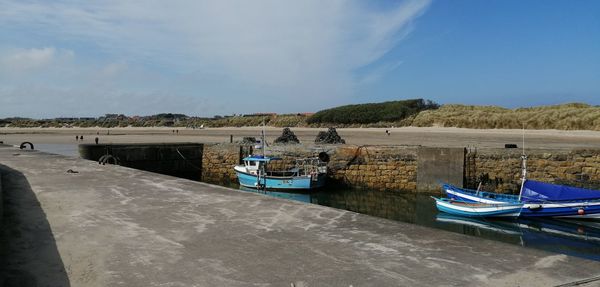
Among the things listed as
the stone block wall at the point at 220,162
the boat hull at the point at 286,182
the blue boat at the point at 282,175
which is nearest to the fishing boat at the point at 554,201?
the boat hull at the point at 286,182

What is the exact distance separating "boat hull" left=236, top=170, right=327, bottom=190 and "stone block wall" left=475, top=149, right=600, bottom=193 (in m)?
7.19

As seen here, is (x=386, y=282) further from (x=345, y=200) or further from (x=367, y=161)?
(x=367, y=161)

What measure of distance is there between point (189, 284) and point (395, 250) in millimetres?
1865

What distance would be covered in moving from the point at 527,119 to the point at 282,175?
31.6 m

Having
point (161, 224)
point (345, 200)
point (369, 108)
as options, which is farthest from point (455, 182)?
point (369, 108)

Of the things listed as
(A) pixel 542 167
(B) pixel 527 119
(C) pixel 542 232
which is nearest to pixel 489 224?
(C) pixel 542 232

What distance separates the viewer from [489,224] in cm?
1563

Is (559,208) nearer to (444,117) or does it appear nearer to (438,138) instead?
(438,138)

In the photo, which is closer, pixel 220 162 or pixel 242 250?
pixel 242 250

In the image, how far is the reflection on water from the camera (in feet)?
43.2

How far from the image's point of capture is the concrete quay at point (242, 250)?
3666 mm

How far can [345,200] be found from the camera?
20.6 meters

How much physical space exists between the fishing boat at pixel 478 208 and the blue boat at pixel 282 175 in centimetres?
705

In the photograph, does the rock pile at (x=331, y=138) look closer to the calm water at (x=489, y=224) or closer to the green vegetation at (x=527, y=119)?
the calm water at (x=489, y=224)
